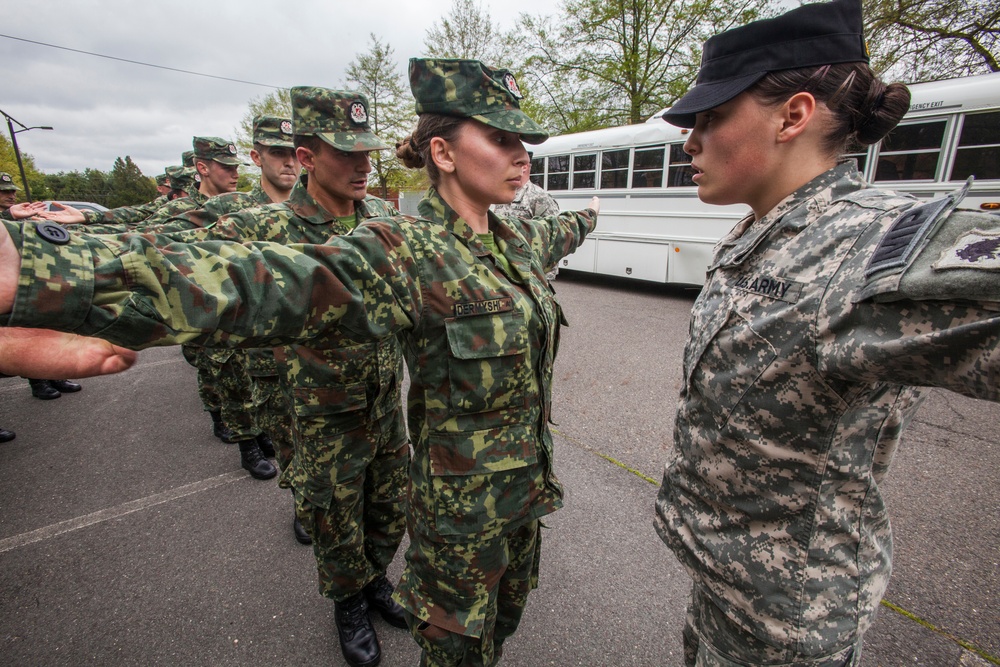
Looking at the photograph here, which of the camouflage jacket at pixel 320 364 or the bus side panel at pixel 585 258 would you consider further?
the bus side panel at pixel 585 258

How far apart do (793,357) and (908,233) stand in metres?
0.28

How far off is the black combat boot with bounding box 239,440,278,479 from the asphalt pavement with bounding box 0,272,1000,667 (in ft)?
0.27

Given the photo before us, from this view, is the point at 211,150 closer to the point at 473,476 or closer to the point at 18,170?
the point at 473,476

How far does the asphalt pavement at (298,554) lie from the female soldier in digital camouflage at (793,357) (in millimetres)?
1077

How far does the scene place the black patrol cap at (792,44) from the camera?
100 cm

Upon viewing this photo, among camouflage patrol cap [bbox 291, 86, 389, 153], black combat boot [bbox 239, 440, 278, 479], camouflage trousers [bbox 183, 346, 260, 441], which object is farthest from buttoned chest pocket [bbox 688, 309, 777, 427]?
black combat boot [bbox 239, 440, 278, 479]

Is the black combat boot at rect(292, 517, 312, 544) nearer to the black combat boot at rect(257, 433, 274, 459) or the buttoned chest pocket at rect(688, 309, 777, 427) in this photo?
the black combat boot at rect(257, 433, 274, 459)

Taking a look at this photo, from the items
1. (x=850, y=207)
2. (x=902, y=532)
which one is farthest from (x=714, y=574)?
(x=902, y=532)

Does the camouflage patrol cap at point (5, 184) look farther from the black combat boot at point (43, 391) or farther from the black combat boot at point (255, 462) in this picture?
the black combat boot at point (255, 462)

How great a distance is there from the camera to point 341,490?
1962 mm

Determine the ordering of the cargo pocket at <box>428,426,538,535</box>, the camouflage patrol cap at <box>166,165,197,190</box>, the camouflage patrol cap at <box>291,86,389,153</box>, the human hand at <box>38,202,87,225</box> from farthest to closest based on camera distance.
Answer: the camouflage patrol cap at <box>166,165,197,190</box> → the camouflage patrol cap at <box>291,86,389,153</box> → the human hand at <box>38,202,87,225</box> → the cargo pocket at <box>428,426,538,535</box>

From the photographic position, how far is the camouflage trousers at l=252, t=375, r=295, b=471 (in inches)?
97.3

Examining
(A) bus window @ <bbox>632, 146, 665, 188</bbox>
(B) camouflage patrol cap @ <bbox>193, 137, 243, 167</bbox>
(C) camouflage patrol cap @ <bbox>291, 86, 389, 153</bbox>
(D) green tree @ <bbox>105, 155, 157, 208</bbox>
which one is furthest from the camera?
(D) green tree @ <bbox>105, 155, 157, 208</bbox>

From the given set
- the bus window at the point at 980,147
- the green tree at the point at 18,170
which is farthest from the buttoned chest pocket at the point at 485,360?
the green tree at the point at 18,170
